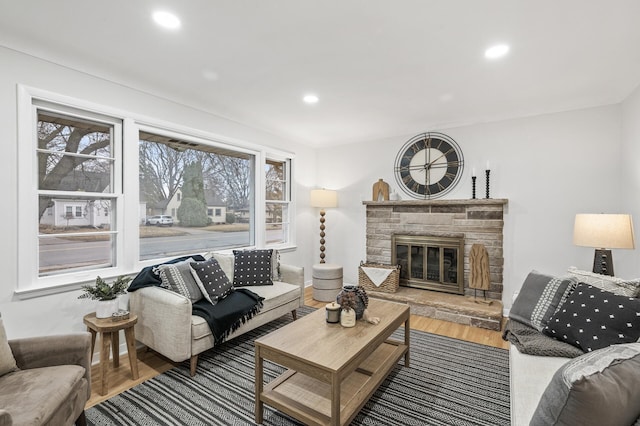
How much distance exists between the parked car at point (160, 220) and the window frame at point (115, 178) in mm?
293

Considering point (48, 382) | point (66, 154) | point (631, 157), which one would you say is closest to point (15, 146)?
point (66, 154)

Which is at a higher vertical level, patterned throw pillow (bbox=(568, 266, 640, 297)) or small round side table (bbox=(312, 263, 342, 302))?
patterned throw pillow (bbox=(568, 266, 640, 297))

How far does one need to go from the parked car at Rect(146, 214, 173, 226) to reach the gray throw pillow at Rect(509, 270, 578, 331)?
3345mm

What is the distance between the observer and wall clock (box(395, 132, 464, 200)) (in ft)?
13.7

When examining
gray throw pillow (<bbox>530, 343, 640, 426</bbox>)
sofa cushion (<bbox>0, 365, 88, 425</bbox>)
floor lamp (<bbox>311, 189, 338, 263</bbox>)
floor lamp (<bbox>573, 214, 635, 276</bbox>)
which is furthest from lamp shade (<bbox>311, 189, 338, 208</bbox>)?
gray throw pillow (<bbox>530, 343, 640, 426</bbox>)

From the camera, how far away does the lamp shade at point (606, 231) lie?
251 cm

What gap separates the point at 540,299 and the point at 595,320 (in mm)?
409

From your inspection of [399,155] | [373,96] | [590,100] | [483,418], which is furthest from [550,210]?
[483,418]

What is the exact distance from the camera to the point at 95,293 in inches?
92.9

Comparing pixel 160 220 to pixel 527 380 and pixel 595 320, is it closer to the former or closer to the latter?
pixel 527 380

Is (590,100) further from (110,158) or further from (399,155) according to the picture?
(110,158)

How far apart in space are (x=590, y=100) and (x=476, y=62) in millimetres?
1751

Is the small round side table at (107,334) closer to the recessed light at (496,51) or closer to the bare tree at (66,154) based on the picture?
the bare tree at (66,154)

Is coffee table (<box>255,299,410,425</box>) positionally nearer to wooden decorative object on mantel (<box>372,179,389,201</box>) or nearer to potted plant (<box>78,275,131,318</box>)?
potted plant (<box>78,275,131,318</box>)
